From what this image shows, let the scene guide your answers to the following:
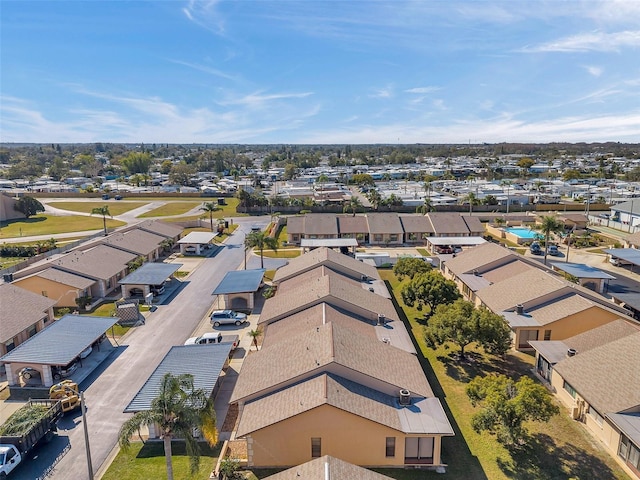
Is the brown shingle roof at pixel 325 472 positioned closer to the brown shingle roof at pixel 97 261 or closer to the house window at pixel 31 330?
the house window at pixel 31 330

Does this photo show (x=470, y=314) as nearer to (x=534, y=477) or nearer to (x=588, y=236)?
(x=534, y=477)

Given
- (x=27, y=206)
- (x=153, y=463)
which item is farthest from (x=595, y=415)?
(x=27, y=206)

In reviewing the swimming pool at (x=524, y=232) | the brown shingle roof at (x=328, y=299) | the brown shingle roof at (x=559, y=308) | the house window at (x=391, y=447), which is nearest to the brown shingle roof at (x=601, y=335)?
the brown shingle roof at (x=559, y=308)

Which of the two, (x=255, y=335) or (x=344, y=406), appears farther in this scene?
(x=255, y=335)

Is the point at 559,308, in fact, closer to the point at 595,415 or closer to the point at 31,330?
the point at 595,415

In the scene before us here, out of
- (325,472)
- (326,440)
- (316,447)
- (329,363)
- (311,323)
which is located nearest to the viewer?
(325,472)

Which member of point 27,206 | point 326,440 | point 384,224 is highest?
point 27,206

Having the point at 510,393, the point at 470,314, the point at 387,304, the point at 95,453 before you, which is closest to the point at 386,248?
the point at 387,304
